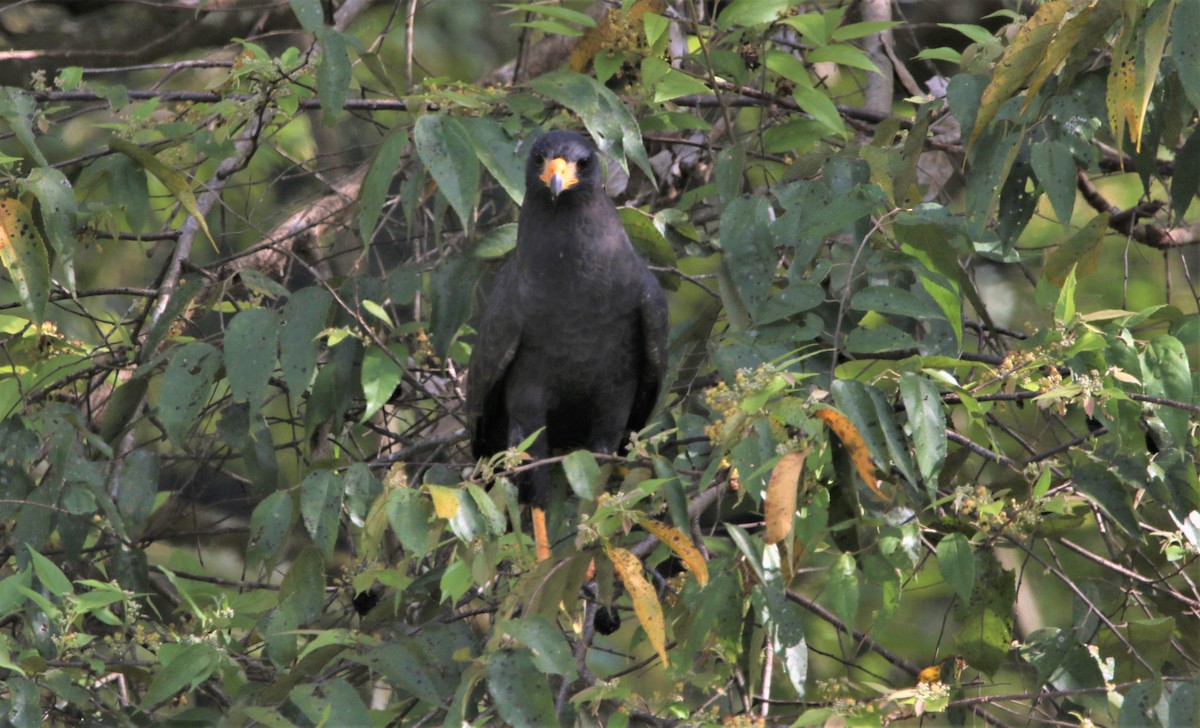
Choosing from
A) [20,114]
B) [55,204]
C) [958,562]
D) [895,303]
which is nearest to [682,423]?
[895,303]

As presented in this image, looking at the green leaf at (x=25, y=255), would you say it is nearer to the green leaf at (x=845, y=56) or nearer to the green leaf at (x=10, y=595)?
the green leaf at (x=10, y=595)

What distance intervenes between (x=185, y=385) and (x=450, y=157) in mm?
766

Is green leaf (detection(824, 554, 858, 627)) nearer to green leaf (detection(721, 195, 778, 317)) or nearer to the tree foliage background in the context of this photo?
the tree foliage background

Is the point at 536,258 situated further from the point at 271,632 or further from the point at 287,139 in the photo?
the point at 287,139

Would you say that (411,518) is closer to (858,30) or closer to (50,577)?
(50,577)

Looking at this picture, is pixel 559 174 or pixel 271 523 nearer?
pixel 271 523

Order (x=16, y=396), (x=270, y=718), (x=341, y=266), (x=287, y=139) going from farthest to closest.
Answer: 1. (x=287, y=139)
2. (x=341, y=266)
3. (x=16, y=396)
4. (x=270, y=718)

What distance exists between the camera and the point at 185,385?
2.83 meters

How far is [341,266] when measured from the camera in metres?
5.13

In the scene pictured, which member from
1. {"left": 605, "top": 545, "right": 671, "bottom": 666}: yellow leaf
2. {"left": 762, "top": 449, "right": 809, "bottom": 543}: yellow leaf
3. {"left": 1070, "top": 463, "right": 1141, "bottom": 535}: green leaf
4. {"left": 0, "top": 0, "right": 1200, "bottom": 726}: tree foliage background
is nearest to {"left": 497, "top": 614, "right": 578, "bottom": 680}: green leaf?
{"left": 0, "top": 0, "right": 1200, "bottom": 726}: tree foliage background

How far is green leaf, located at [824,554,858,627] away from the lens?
2221 mm

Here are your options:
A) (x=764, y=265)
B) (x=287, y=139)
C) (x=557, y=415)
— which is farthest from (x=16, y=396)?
(x=287, y=139)

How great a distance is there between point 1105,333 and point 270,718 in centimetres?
165

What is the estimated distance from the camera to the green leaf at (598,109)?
9.72 ft
